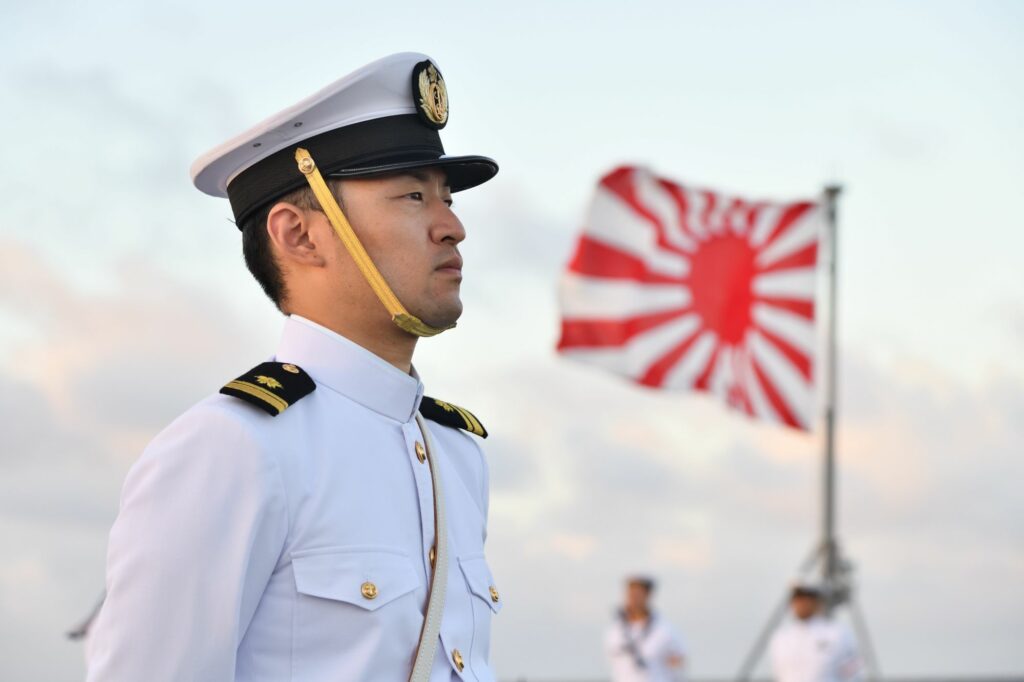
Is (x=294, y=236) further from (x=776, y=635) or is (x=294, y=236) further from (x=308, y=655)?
(x=776, y=635)

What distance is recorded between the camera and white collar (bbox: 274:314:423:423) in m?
2.55

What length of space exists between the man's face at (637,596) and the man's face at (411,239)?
11.8m

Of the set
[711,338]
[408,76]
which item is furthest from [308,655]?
[711,338]

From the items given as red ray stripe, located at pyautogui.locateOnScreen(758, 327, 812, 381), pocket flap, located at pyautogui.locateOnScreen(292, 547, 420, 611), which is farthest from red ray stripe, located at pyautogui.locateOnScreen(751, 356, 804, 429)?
pocket flap, located at pyautogui.locateOnScreen(292, 547, 420, 611)

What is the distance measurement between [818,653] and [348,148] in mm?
11345

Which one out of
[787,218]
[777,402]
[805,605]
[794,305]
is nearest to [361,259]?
[777,402]

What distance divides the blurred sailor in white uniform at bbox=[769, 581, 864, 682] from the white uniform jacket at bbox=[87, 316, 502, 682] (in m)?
10.8

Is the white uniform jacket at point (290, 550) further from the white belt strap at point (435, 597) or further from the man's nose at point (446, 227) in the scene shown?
the man's nose at point (446, 227)

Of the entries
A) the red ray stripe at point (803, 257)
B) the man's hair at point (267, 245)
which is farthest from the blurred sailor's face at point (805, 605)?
the man's hair at point (267, 245)

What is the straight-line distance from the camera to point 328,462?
7.79ft

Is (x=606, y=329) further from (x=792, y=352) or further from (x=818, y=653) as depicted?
(x=818, y=653)

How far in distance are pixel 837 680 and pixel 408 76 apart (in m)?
11.4

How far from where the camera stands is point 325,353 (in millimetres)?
2547

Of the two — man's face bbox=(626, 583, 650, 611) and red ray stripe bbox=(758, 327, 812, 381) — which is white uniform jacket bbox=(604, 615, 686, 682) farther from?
red ray stripe bbox=(758, 327, 812, 381)
